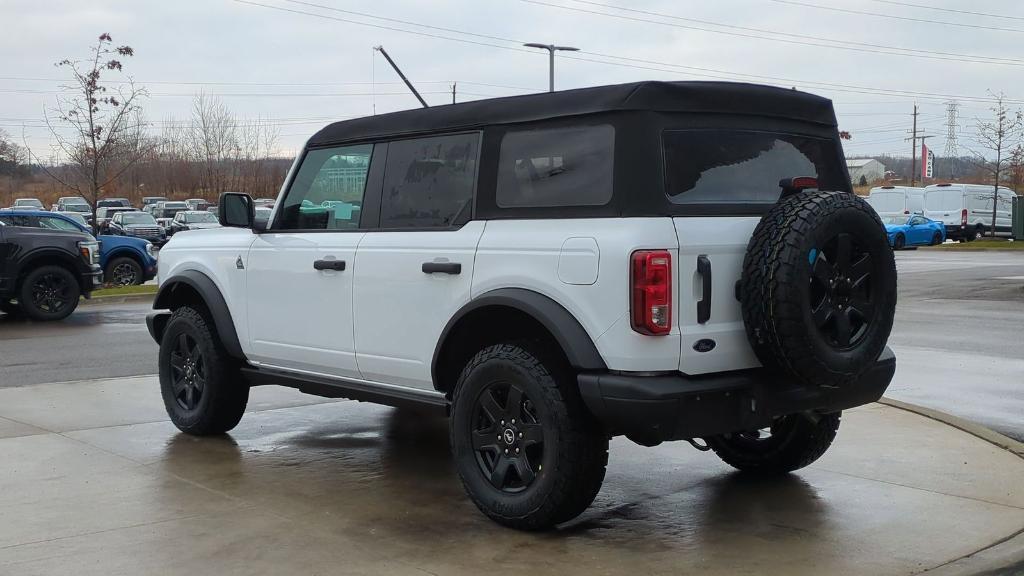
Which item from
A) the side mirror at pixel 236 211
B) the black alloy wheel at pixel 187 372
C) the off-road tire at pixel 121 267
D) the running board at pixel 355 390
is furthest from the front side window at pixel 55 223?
the running board at pixel 355 390

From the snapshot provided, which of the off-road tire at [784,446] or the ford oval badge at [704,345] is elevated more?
the ford oval badge at [704,345]

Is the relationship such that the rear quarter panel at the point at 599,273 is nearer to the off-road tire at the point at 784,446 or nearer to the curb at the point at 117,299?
the off-road tire at the point at 784,446

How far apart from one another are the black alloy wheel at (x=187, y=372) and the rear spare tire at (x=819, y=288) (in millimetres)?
3972

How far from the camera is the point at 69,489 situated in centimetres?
591

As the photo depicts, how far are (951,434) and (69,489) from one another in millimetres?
5521

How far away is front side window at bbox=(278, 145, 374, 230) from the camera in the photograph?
625cm

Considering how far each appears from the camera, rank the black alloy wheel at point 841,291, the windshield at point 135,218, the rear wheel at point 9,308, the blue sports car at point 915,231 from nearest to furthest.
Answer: the black alloy wheel at point 841,291 → the rear wheel at point 9,308 → the blue sports car at point 915,231 → the windshield at point 135,218

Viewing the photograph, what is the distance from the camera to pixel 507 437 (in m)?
5.14

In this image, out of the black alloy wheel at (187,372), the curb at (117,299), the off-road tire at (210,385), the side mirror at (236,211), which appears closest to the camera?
the side mirror at (236,211)

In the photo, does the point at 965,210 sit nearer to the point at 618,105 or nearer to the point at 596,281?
the point at 618,105

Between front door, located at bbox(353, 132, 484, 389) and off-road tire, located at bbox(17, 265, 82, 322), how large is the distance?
1092cm

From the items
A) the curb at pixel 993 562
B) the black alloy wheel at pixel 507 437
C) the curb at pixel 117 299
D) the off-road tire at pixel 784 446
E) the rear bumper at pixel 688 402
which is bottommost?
the curb at pixel 117 299

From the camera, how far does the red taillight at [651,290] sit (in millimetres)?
4566

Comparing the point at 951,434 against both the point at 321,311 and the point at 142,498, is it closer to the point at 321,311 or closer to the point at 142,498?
the point at 321,311
